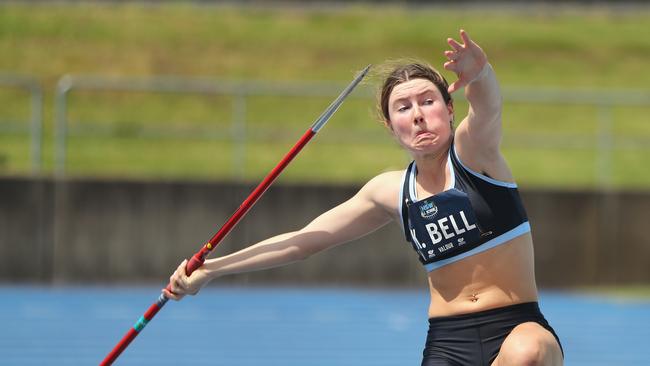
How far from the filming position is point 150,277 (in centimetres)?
1321

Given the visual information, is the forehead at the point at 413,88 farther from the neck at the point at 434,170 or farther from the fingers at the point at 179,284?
the fingers at the point at 179,284

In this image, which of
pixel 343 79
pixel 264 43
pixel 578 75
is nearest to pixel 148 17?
pixel 264 43

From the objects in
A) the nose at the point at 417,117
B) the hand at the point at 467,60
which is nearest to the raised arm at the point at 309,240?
the nose at the point at 417,117

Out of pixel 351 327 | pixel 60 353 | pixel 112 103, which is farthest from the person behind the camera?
pixel 112 103

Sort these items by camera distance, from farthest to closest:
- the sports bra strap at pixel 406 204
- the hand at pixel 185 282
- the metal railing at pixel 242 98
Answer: the metal railing at pixel 242 98 → the hand at pixel 185 282 → the sports bra strap at pixel 406 204

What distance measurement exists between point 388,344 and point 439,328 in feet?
14.8

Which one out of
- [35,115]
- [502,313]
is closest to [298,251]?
[502,313]

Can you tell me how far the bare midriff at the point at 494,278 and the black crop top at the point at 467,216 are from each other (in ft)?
0.11

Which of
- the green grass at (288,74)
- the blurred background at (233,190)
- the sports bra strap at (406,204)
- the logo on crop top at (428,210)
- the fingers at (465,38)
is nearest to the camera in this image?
the fingers at (465,38)

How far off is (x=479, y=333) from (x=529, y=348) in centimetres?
34

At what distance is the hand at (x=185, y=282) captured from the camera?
17.6ft

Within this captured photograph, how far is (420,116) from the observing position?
15.9 ft

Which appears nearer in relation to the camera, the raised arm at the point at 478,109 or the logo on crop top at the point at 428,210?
the raised arm at the point at 478,109

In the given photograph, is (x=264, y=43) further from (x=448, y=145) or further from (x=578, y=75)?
(x=448, y=145)
